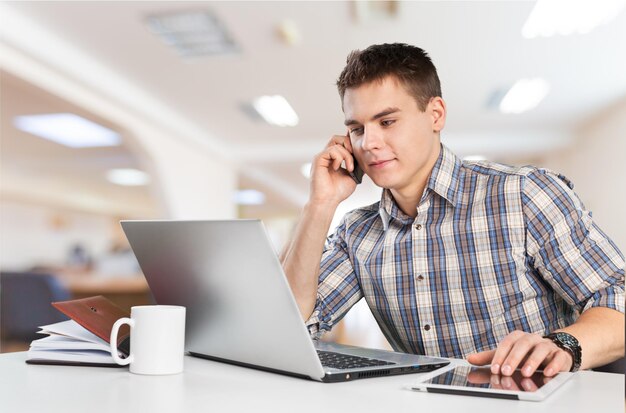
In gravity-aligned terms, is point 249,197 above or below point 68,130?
above

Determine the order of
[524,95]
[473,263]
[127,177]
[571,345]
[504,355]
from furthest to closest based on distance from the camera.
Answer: [127,177] → [524,95] → [473,263] → [571,345] → [504,355]

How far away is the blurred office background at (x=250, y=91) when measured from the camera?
3791 millimetres

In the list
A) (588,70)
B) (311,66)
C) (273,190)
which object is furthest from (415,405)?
(273,190)

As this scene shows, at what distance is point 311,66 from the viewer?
4676mm

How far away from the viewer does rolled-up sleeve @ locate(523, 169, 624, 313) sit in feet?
3.85

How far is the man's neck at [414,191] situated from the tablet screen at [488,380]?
69 cm

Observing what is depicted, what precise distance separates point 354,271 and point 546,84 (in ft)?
14.2

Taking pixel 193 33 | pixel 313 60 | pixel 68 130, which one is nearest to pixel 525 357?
pixel 193 33

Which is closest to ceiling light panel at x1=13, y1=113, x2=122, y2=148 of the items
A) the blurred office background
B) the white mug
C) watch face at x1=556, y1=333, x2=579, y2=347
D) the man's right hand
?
the blurred office background

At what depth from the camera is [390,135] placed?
1.47 metres

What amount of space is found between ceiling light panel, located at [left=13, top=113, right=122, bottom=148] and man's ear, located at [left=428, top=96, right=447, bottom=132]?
495cm

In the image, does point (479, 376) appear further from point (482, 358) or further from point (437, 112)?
point (437, 112)

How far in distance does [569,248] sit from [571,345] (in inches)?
13.3

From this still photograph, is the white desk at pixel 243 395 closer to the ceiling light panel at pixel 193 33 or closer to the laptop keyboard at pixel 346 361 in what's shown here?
the laptop keyboard at pixel 346 361
